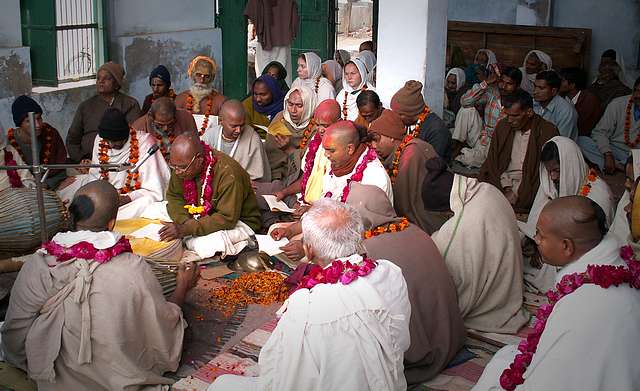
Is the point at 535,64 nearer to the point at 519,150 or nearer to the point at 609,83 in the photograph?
the point at 609,83

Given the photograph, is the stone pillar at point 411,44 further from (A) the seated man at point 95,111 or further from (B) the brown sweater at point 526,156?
(A) the seated man at point 95,111

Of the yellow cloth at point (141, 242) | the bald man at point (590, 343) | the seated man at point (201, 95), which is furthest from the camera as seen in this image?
the seated man at point (201, 95)

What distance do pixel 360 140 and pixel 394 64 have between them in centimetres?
232

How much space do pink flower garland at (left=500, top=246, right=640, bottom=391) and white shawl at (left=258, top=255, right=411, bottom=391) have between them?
586mm

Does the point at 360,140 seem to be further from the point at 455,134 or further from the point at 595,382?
Answer: the point at 455,134

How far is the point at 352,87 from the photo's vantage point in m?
10.2

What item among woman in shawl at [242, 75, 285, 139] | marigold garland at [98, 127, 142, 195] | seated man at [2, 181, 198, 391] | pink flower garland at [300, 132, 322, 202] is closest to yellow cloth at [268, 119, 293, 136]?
woman in shawl at [242, 75, 285, 139]

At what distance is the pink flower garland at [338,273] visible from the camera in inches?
152

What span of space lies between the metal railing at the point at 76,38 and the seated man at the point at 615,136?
6.53m

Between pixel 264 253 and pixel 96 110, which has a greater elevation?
pixel 96 110

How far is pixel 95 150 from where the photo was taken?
7773 millimetres

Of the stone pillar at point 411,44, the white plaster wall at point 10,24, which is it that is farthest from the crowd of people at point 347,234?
the white plaster wall at point 10,24

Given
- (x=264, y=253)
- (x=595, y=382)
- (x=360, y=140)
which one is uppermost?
(x=360, y=140)

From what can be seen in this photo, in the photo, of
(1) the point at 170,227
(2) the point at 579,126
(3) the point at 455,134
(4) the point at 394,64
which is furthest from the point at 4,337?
(2) the point at 579,126
